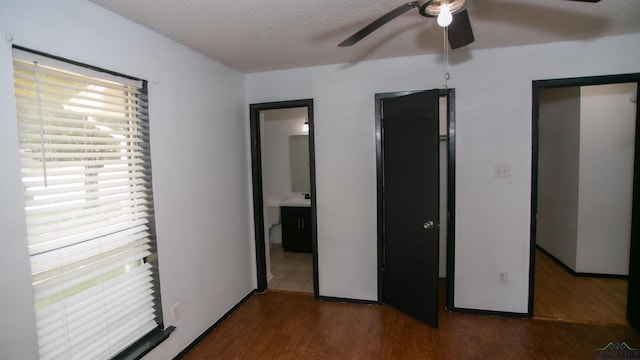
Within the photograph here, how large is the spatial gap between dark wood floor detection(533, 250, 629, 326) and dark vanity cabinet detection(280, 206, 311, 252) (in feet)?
9.36

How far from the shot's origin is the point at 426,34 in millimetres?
2266

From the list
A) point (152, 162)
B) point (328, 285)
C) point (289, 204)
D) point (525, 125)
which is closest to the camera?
point (152, 162)

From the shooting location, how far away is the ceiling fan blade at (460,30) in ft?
5.04

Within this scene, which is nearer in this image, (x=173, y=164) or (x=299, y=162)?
(x=173, y=164)

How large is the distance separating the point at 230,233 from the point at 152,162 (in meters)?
1.13

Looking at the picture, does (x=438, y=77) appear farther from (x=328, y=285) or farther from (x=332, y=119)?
(x=328, y=285)

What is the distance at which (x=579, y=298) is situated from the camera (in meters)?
3.02

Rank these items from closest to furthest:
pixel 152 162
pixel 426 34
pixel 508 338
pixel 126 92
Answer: pixel 126 92, pixel 152 162, pixel 426 34, pixel 508 338

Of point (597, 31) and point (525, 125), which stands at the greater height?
point (597, 31)

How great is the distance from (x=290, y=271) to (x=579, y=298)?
310cm

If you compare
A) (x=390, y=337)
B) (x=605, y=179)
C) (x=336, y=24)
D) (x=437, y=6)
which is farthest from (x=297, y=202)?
(x=605, y=179)

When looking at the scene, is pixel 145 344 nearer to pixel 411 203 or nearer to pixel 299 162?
pixel 411 203

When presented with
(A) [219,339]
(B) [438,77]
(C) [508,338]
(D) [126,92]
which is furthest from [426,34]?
(A) [219,339]

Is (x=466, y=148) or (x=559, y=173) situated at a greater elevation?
(x=466, y=148)
